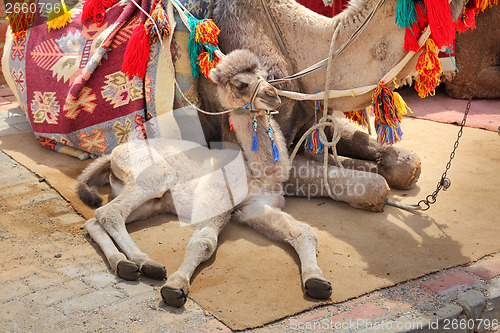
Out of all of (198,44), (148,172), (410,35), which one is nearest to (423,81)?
(410,35)

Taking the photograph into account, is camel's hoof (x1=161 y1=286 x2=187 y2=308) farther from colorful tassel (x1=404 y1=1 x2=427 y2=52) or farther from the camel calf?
colorful tassel (x1=404 y1=1 x2=427 y2=52)

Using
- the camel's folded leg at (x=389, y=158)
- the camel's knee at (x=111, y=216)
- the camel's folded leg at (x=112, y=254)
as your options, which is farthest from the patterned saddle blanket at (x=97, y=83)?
the camel's folded leg at (x=389, y=158)

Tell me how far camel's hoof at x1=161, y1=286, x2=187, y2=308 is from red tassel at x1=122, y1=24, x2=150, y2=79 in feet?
7.57

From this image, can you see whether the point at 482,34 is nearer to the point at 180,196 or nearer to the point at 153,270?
the point at 180,196

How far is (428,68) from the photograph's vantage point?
3.98 meters

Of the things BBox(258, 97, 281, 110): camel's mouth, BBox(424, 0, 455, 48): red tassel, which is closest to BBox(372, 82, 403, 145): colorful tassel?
BBox(424, 0, 455, 48): red tassel

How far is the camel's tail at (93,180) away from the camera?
4.30 meters

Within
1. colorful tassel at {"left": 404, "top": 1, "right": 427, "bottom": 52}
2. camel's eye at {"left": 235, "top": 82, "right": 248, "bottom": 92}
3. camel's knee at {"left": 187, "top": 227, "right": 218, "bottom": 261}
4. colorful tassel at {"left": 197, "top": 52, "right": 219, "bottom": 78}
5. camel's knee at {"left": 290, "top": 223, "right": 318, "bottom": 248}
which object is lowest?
camel's knee at {"left": 187, "top": 227, "right": 218, "bottom": 261}

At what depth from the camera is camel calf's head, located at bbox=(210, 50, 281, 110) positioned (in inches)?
154

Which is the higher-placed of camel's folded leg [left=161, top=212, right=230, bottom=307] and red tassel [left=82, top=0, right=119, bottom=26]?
red tassel [left=82, top=0, right=119, bottom=26]

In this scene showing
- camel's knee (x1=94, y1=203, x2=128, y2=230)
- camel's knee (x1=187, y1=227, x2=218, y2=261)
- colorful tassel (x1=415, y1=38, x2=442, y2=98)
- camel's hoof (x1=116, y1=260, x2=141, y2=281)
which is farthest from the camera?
colorful tassel (x1=415, y1=38, x2=442, y2=98)

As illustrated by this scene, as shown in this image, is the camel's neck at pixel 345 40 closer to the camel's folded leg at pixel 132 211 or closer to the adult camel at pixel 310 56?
the adult camel at pixel 310 56

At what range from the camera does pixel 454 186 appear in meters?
4.73

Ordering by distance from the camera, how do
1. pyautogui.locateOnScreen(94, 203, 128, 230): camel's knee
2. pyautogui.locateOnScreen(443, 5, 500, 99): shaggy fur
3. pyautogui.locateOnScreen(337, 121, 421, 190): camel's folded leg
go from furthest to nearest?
pyautogui.locateOnScreen(443, 5, 500, 99): shaggy fur → pyautogui.locateOnScreen(337, 121, 421, 190): camel's folded leg → pyautogui.locateOnScreen(94, 203, 128, 230): camel's knee
